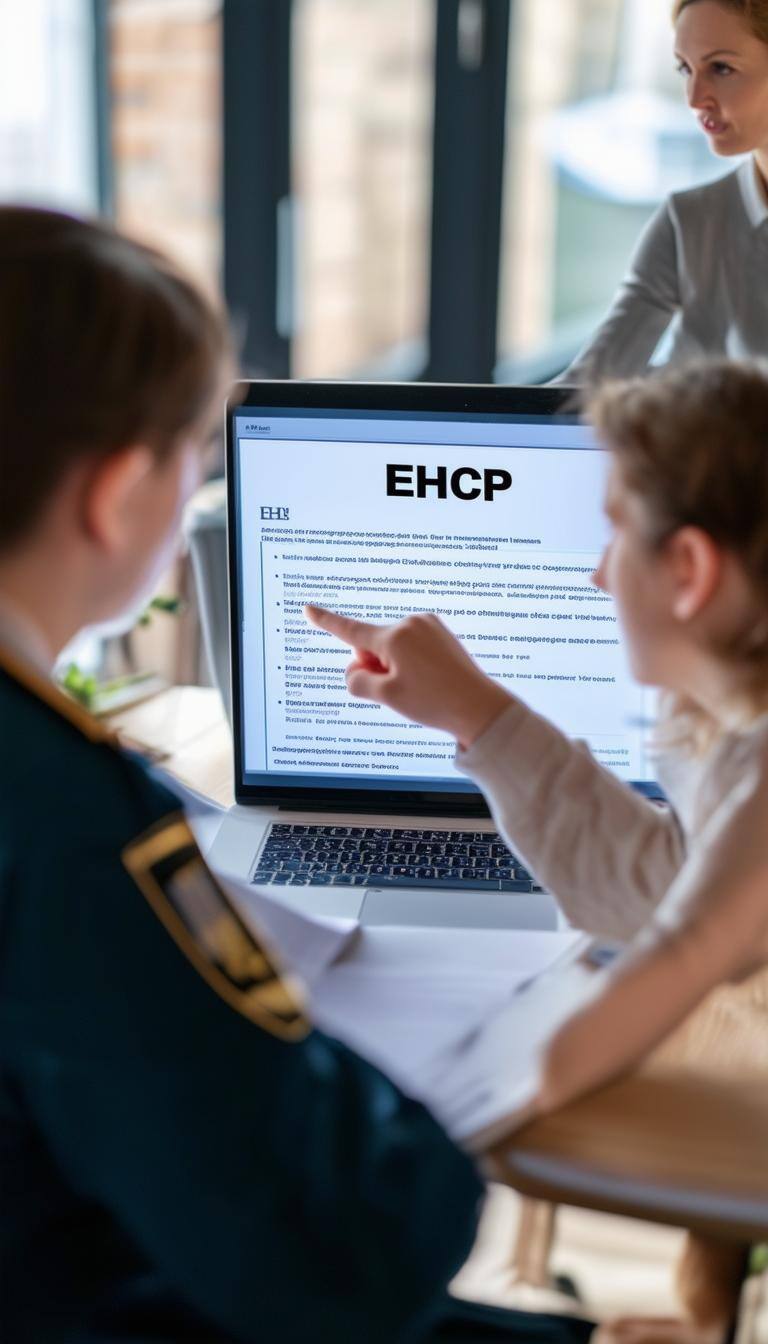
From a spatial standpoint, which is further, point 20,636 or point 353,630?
point 353,630

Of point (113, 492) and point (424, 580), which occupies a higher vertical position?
point (113, 492)

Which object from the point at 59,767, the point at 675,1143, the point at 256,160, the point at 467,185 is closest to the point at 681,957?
the point at 675,1143

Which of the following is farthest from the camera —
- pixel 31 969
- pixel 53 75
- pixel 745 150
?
pixel 53 75

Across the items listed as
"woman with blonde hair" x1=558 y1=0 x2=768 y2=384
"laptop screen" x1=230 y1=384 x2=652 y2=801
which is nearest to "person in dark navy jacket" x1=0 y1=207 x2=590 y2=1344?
"laptop screen" x1=230 y1=384 x2=652 y2=801

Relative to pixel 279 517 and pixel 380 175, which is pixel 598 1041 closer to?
pixel 279 517

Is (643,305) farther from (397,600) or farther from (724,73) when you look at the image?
A: (397,600)

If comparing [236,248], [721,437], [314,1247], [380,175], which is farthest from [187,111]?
[314,1247]

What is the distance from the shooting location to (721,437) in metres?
0.78

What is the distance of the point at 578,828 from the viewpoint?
3.10ft

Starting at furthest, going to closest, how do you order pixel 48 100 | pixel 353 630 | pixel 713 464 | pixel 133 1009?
1. pixel 48 100
2. pixel 353 630
3. pixel 713 464
4. pixel 133 1009

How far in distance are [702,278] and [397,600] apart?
81 cm

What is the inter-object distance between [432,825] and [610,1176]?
20.2 inches

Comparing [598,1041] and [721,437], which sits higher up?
[721,437]

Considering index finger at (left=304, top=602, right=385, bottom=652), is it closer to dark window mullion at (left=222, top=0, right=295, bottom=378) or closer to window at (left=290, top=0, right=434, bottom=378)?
dark window mullion at (left=222, top=0, right=295, bottom=378)
